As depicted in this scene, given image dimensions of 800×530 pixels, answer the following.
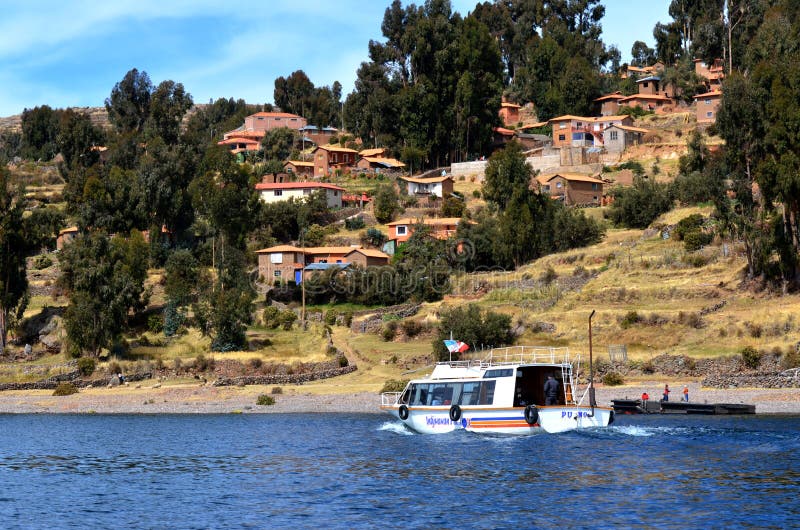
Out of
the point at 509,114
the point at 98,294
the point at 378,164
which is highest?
the point at 509,114

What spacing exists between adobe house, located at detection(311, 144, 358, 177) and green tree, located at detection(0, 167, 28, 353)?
2319 inches

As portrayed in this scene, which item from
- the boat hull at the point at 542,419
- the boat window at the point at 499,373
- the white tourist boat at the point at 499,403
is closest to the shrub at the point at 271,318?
the white tourist boat at the point at 499,403

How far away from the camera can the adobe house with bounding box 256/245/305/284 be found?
104375 mm

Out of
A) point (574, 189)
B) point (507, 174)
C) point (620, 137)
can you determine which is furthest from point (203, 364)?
point (620, 137)

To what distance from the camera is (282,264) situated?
105 metres

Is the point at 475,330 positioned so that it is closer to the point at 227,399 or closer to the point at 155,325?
the point at 227,399

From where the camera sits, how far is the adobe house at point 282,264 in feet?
342

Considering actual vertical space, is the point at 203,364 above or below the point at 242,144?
below

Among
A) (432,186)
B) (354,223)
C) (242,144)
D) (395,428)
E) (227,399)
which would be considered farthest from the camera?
(242,144)

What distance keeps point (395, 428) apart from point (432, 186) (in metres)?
73.7

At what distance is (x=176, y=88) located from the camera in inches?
5089

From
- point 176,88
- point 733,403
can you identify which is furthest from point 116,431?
point 176,88

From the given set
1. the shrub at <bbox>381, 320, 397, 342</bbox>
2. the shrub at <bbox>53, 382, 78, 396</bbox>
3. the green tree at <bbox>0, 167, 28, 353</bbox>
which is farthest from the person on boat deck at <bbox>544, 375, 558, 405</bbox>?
the green tree at <bbox>0, 167, 28, 353</bbox>

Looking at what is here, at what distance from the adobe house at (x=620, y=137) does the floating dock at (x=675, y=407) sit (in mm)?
82439
